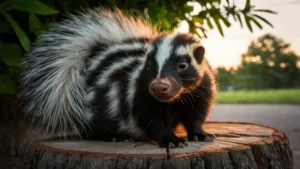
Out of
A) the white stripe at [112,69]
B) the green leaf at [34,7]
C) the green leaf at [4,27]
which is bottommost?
the white stripe at [112,69]


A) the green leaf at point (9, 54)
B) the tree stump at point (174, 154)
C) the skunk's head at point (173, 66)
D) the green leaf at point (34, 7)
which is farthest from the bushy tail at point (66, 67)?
the skunk's head at point (173, 66)

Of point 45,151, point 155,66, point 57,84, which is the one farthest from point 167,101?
point 57,84

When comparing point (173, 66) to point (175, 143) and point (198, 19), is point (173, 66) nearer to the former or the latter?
point (175, 143)

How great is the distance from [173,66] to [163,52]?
0.38ft

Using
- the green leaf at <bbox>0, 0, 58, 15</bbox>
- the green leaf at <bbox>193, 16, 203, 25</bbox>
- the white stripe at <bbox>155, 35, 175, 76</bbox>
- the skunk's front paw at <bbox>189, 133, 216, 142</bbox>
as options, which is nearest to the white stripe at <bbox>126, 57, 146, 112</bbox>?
the white stripe at <bbox>155, 35, 175, 76</bbox>

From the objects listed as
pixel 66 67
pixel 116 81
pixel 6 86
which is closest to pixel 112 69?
pixel 116 81

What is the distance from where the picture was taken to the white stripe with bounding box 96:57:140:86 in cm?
352

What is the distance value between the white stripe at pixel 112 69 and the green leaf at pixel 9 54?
0.61 meters

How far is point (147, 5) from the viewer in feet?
Answer: 14.6

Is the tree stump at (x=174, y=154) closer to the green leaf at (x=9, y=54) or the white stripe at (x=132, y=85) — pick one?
the white stripe at (x=132, y=85)

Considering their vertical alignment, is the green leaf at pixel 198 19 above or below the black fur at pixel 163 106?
above

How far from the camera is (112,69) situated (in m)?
3.56

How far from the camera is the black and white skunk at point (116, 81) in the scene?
3156 mm

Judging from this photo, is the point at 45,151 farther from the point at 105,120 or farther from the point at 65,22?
the point at 65,22
